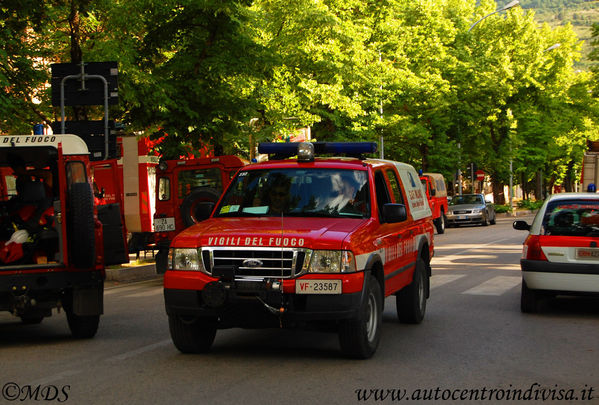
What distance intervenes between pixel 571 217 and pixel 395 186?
303 cm

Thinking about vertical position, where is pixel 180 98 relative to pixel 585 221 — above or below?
above

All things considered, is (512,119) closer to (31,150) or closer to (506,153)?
(506,153)

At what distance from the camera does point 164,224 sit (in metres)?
17.9

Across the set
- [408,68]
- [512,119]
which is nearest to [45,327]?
[408,68]

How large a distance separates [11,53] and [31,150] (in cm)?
793

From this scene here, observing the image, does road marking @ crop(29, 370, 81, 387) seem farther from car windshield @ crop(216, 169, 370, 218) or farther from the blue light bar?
the blue light bar

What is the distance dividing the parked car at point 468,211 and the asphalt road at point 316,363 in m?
29.9

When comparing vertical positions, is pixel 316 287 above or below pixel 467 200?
above

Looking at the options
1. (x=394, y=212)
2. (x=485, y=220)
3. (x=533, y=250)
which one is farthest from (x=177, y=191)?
(x=485, y=220)

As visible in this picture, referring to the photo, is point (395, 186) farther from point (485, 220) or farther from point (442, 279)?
point (485, 220)

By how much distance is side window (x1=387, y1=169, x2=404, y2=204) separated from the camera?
10258 millimetres

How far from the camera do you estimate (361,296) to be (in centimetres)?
803

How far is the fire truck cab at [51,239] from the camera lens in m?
9.56

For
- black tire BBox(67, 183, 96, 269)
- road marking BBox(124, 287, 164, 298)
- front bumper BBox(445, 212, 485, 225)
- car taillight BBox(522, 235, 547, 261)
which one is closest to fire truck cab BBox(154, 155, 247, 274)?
road marking BBox(124, 287, 164, 298)
